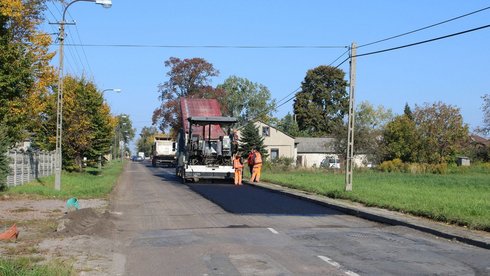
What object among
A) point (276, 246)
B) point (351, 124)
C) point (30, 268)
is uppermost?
point (351, 124)

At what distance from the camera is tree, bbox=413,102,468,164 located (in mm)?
Answer: 66062

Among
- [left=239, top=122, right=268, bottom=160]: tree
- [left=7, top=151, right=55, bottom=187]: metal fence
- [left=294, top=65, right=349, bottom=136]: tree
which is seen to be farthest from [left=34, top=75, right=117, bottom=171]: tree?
[left=294, top=65, right=349, bottom=136]: tree

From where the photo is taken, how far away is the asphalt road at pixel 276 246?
327 inches

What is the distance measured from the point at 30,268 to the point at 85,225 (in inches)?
214

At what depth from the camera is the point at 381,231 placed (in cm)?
1258

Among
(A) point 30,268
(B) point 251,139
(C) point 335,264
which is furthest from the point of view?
(B) point 251,139

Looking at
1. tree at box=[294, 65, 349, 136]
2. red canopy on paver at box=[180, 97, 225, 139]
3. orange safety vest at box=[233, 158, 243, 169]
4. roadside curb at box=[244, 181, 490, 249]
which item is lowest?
roadside curb at box=[244, 181, 490, 249]

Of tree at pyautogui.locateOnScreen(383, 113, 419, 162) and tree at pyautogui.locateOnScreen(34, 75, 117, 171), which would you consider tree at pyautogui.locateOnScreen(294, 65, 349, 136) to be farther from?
tree at pyautogui.locateOnScreen(34, 75, 117, 171)

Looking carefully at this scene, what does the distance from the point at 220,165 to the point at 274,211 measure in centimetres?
1428

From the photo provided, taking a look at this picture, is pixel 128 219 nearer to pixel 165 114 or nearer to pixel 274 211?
pixel 274 211

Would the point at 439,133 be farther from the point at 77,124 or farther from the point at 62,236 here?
the point at 62,236

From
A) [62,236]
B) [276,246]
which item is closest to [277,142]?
[62,236]

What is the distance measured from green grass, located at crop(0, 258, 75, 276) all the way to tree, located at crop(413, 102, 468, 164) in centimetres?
6259

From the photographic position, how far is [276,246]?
1022cm
